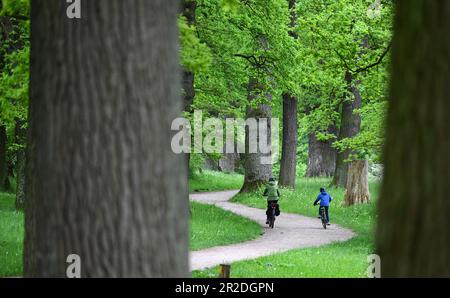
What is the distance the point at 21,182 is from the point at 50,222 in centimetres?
1885

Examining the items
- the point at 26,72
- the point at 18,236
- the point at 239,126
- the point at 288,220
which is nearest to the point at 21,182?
the point at 18,236

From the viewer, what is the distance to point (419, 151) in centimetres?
402

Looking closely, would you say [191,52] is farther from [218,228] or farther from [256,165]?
[256,165]

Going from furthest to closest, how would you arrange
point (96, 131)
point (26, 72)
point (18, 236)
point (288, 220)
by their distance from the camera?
point (288, 220)
point (18, 236)
point (26, 72)
point (96, 131)

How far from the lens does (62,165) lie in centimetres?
548

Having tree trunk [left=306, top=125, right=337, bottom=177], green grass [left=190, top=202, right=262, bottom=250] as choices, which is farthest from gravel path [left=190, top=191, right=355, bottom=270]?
tree trunk [left=306, top=125, right=337, bottom=177]

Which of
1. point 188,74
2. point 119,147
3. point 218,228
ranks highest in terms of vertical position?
point 188,74

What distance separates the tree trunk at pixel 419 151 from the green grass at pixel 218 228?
45.6 ft

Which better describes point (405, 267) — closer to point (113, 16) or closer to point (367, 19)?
point (113, 16)

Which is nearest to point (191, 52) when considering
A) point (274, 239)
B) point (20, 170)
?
point (274, 239)

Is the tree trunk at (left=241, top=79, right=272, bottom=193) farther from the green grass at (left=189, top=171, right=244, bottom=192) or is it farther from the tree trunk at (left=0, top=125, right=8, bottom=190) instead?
the tree trunk at (left=0, top=125, right=8, bottom=190)

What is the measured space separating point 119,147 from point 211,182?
39819 mm

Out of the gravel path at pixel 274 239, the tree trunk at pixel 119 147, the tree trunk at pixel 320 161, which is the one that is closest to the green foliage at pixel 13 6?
the gravel path at pixel 274 239

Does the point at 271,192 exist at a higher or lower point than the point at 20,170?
lower
